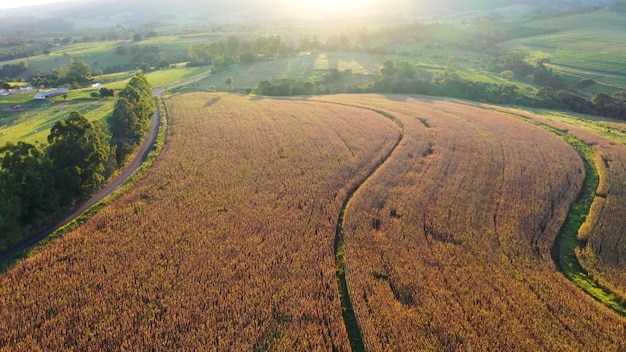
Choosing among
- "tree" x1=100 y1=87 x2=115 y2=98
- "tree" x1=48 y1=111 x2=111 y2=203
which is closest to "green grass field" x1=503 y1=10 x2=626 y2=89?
"tree" x1=48 y1=111 x2=111 y2=203

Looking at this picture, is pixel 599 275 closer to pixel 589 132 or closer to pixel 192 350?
pixel 192 350

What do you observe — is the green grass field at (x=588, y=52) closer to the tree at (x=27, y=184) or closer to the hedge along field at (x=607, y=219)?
the hedge along field at (x=607, y=219)

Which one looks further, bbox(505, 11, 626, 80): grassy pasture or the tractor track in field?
bbox(505, 11, 626, 80): grassy pasture

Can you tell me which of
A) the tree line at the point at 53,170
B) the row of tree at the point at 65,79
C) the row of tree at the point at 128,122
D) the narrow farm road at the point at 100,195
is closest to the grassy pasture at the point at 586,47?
the narrow farm road at the point at 100,195

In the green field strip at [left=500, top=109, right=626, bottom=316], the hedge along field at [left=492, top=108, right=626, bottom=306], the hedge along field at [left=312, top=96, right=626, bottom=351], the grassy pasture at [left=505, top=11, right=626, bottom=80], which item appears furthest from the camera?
the grassy pasture at [left=505, top=11, right=626, bottom=80]

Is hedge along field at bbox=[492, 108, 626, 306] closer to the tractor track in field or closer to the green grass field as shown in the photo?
the tractor track in field

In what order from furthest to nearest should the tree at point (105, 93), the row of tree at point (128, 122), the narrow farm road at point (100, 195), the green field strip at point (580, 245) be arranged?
the tree at point (105, 93) → the row of tree at point (128, 122) → the narrow farm road at point (100, 195) → the green field strip at point (580, 245)

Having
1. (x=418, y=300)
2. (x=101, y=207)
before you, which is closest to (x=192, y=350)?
(x=418, y=300)

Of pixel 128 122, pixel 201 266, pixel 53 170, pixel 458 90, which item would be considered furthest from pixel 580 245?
pixel 458 90
